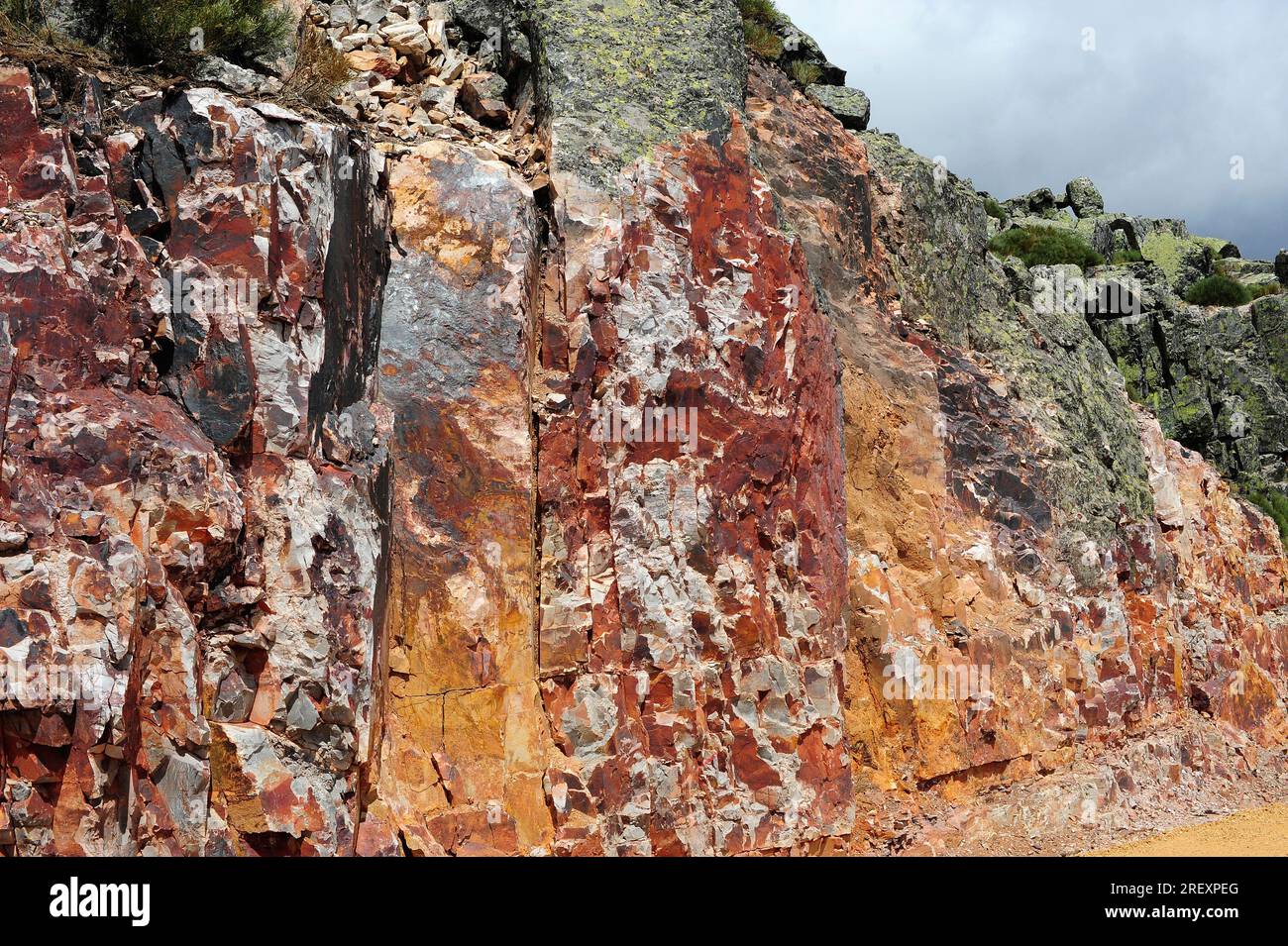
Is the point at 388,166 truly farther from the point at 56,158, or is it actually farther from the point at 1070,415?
the point at 1070,415

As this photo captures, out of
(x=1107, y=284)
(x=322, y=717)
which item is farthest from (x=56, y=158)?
(x=1107, y=284)

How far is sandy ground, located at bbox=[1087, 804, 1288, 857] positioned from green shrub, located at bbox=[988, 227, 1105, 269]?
17697 mm

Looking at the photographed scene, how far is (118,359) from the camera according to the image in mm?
7859

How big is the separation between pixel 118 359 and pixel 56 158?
1.52 metres

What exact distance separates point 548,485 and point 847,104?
9292mm

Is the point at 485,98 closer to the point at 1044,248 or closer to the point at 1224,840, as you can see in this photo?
the point at 1224,840

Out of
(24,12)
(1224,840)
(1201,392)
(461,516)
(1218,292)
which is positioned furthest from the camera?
(1218,292)

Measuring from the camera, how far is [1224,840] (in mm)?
15281

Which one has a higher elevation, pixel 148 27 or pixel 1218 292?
pixel 1218 292

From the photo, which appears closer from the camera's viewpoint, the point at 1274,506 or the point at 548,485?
the point at 548,485

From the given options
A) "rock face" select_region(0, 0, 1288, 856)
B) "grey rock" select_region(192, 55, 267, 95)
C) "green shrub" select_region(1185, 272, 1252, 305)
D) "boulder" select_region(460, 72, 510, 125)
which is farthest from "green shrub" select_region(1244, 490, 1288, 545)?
"grey rock" select_region(192, 55, 267, 95)

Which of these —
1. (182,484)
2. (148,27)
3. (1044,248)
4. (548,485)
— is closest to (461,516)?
(548,485)

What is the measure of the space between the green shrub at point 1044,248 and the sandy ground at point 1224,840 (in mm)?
17697

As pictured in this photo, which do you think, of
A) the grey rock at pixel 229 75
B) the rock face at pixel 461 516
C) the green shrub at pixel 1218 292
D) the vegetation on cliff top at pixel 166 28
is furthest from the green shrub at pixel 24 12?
the green shrub at pixel 1218 292
